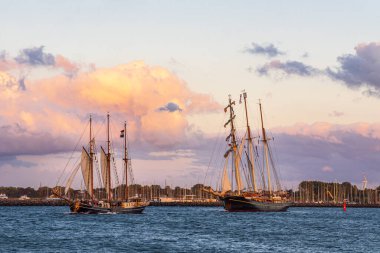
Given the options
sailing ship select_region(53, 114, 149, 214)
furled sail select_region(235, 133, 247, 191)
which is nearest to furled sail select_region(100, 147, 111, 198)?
sailing ship select_region(53, 114, 149, 214)

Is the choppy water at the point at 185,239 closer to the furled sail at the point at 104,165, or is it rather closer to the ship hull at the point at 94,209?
the ship hull at the point at 94,209

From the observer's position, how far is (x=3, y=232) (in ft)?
356

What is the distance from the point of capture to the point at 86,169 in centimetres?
16012

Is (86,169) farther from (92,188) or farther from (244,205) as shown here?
(244,205)

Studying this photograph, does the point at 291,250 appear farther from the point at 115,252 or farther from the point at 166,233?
the point at 166,233

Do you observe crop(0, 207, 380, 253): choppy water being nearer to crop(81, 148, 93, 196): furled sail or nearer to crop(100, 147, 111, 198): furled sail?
crop(81, 148, 93, 196): furled sail

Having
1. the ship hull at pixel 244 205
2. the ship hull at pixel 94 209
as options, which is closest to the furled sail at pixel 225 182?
the ship hull at pixel 244 205

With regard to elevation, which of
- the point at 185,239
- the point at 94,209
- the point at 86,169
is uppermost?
the point at 86,169

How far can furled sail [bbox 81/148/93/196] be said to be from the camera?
159 m

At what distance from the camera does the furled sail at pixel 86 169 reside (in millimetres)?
159375

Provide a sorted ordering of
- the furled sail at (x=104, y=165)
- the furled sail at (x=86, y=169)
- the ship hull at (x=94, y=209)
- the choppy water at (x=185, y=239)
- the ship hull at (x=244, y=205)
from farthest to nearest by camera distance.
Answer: the ship hull at (x=244, y=205)
the furled sail at (x=104, y=165)
the ship hull at (x=94, y=209)
the furled sail at (x=86, y=169)
the choppy water at (x=185, y=239)

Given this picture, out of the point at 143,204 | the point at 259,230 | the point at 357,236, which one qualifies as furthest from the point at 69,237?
the point at 143,204

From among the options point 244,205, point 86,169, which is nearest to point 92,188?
point 86,169

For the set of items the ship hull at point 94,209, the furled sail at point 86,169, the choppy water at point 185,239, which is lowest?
the choppy water at point 185,239
